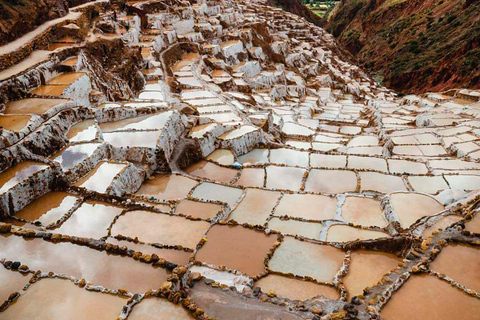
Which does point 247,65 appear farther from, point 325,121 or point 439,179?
point 439,179

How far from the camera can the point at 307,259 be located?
19.1 ft

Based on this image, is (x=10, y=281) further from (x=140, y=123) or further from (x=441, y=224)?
(x=441, y=224)

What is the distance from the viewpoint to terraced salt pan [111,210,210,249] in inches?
244

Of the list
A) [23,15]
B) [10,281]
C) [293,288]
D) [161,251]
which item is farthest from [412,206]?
[23,15]

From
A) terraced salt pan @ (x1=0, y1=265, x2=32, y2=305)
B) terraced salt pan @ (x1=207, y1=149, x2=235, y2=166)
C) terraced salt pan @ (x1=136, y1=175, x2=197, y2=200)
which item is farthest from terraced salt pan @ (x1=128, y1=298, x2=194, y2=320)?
terraced salt pan @ (x1=207, y1=149, x2=235, y2=166)

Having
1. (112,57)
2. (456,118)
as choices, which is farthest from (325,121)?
(112,57)

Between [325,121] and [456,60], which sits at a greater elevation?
[456,60]

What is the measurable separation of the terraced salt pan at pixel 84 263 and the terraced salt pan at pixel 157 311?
20.4 inches

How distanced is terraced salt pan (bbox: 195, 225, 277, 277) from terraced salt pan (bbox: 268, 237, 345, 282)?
9.4 inches

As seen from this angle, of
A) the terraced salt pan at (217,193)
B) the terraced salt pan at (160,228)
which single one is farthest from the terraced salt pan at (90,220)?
the terraced salt pan at (217,193)

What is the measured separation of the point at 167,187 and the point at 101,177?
1.69 m

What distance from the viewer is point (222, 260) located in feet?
18.4

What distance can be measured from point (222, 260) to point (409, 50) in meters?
42.3

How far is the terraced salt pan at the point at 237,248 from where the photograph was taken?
5559 millimetres
